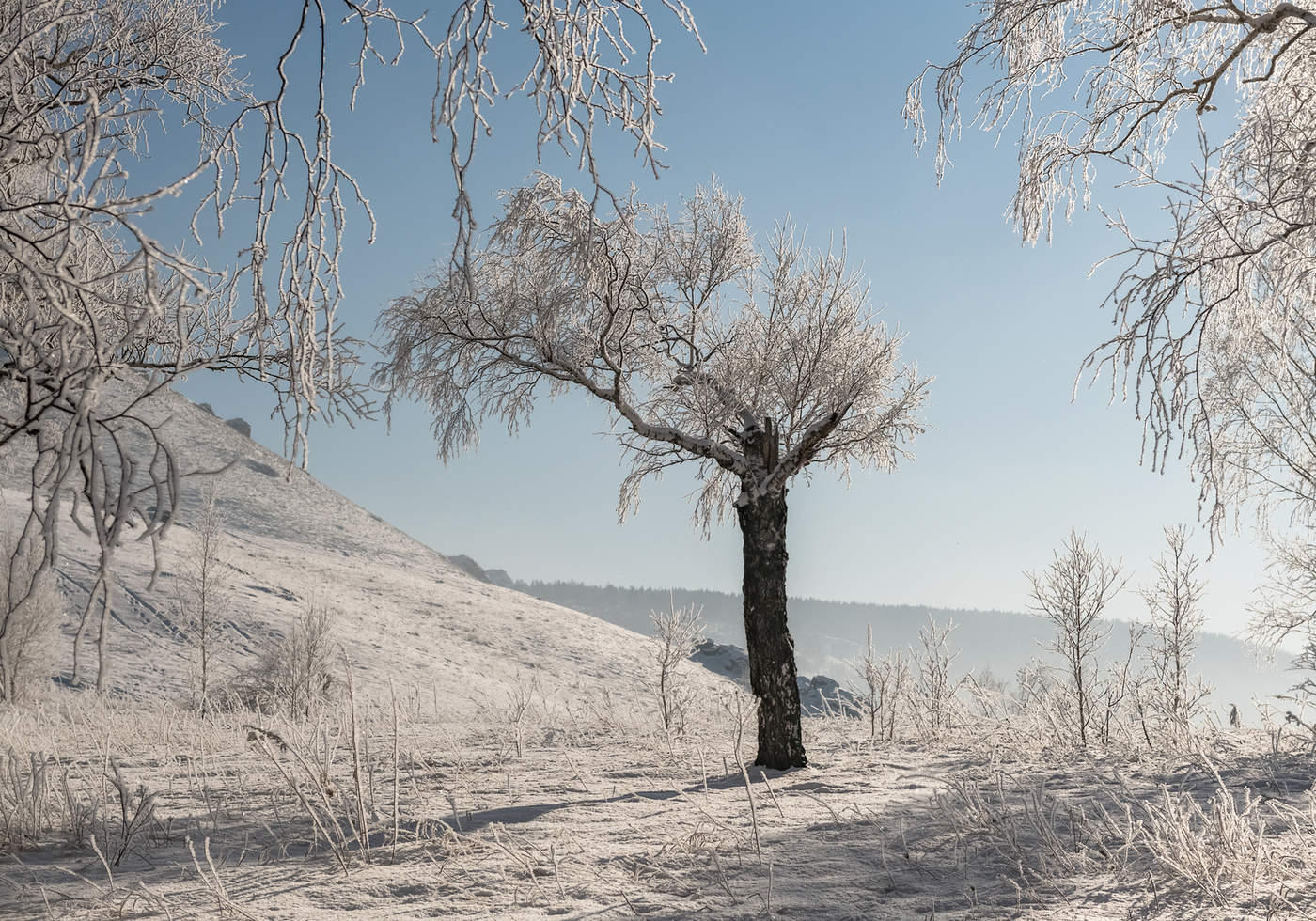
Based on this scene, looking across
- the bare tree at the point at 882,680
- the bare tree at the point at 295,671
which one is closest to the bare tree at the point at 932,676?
the bare tree at the point at 882,680

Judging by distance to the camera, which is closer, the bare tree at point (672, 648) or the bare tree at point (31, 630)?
the bare tree at point (672, 648)

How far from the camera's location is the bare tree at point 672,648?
Answer: 9.96 metres

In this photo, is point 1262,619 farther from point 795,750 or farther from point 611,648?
point 611,648

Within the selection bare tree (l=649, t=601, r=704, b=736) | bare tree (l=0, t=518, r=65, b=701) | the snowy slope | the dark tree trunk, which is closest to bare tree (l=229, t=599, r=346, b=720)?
the snowy slope

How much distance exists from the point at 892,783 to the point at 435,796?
3294 mm

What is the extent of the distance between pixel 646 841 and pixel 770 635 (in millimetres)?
3590

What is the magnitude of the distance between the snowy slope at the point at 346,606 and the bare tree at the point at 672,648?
56cm

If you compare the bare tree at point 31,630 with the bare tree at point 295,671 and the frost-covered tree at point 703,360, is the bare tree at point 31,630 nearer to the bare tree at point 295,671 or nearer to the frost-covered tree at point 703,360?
the bare tree at point 295,671

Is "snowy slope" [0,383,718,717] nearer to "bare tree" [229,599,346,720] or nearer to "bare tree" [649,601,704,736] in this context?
"bare tree" [649,601,704,736]

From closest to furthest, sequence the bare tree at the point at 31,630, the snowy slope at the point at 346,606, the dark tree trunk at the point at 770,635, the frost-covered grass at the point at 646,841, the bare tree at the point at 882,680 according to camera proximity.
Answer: the frost-covered grass at the point at 646,841 < the dark tree trunk at the point at 770,635 < the bare tree at the point at 882,680 < the bare tree at the point at 31,630 < the snowy slope at the point at 346,606

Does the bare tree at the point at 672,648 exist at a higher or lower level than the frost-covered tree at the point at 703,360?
lower

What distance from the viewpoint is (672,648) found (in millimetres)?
10523

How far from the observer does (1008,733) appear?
839cm

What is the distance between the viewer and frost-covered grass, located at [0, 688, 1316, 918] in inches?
134
